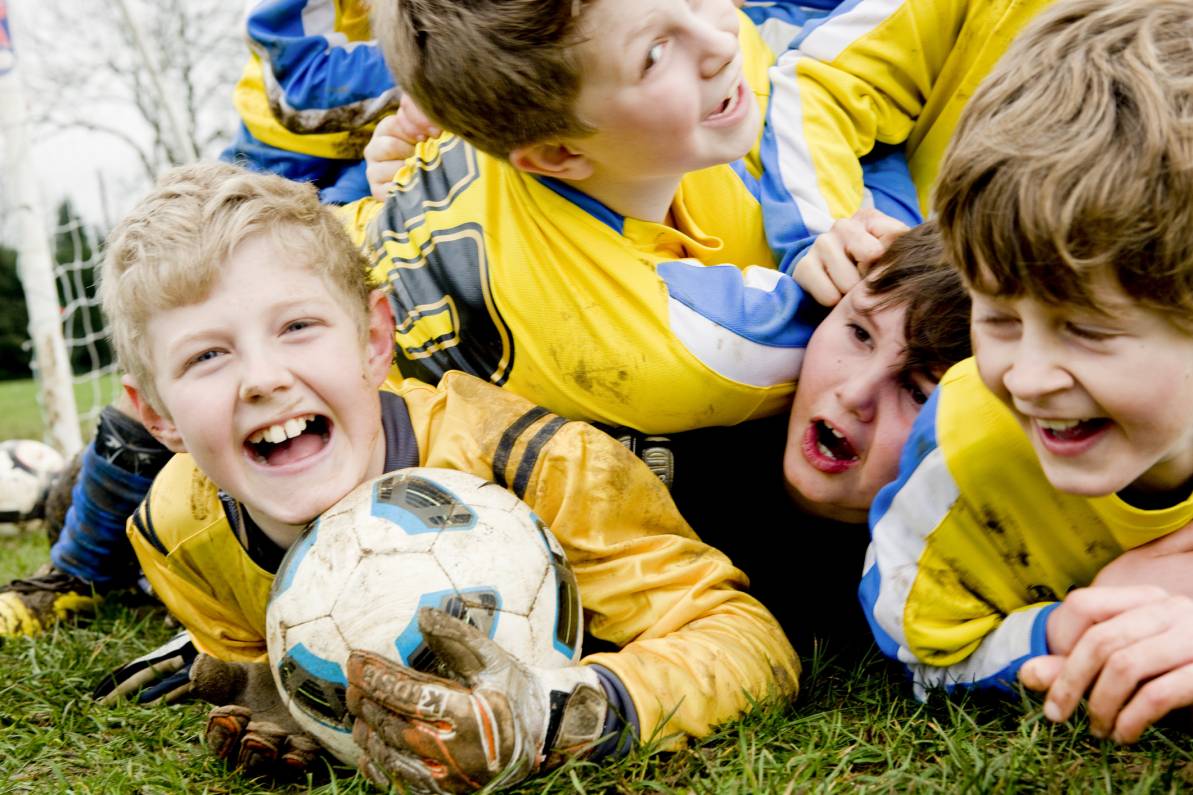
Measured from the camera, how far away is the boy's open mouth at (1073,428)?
2039 millimetres

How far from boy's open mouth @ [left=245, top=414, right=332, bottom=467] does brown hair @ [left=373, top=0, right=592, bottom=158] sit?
83 cm

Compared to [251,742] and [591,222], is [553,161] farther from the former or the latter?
[251,742]

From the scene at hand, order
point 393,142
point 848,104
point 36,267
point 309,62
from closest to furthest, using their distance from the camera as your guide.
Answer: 1. point 848,104
2. point 393,142
3. point 309,62
4. point 36,267

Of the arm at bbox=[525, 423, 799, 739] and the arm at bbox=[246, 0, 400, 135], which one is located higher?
the arm at bbox=[246, 0, 400, 135]

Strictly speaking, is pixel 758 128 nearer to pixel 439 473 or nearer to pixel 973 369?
pixel 973 369

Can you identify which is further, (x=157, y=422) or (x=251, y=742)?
(x=157, y=422)

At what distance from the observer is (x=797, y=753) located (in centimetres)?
229

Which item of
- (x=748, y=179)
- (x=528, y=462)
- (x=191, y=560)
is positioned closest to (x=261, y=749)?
(x=191, y=560)

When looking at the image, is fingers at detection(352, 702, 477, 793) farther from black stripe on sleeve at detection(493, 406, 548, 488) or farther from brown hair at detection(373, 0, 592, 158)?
brown hair at detection(373, 0, 592, 158)

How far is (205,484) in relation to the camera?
2.88 meters

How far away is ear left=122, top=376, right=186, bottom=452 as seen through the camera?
2805 mm

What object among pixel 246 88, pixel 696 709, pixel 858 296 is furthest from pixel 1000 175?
pixel 246 88

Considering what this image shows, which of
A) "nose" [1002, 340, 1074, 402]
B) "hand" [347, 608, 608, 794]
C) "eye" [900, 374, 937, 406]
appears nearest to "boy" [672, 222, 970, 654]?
"eye" [900, 374, 937, 406]

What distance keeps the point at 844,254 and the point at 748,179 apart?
1.82 feet
